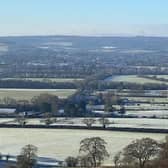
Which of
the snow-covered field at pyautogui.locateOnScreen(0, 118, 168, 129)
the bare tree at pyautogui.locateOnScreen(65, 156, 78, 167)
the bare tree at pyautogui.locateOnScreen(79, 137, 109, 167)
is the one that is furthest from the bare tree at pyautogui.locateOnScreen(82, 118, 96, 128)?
the bare tree at pyautogui.locateOnScreen(65, 156, 78, 167)

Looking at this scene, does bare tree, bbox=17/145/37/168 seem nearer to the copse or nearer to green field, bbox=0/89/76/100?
the copse

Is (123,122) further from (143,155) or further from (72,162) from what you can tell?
(143,155)

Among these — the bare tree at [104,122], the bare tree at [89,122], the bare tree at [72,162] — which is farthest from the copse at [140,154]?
the bare tree at [89,122]

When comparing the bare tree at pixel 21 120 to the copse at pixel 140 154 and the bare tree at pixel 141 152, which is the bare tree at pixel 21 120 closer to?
the copse at pixel 140 154

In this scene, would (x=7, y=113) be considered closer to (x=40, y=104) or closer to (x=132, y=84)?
(x=40, y=104)

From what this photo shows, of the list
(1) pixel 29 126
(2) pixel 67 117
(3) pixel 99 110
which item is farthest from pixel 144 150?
(3) pixel 99 110

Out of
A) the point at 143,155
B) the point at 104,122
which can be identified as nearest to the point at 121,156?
the point at 143,155
